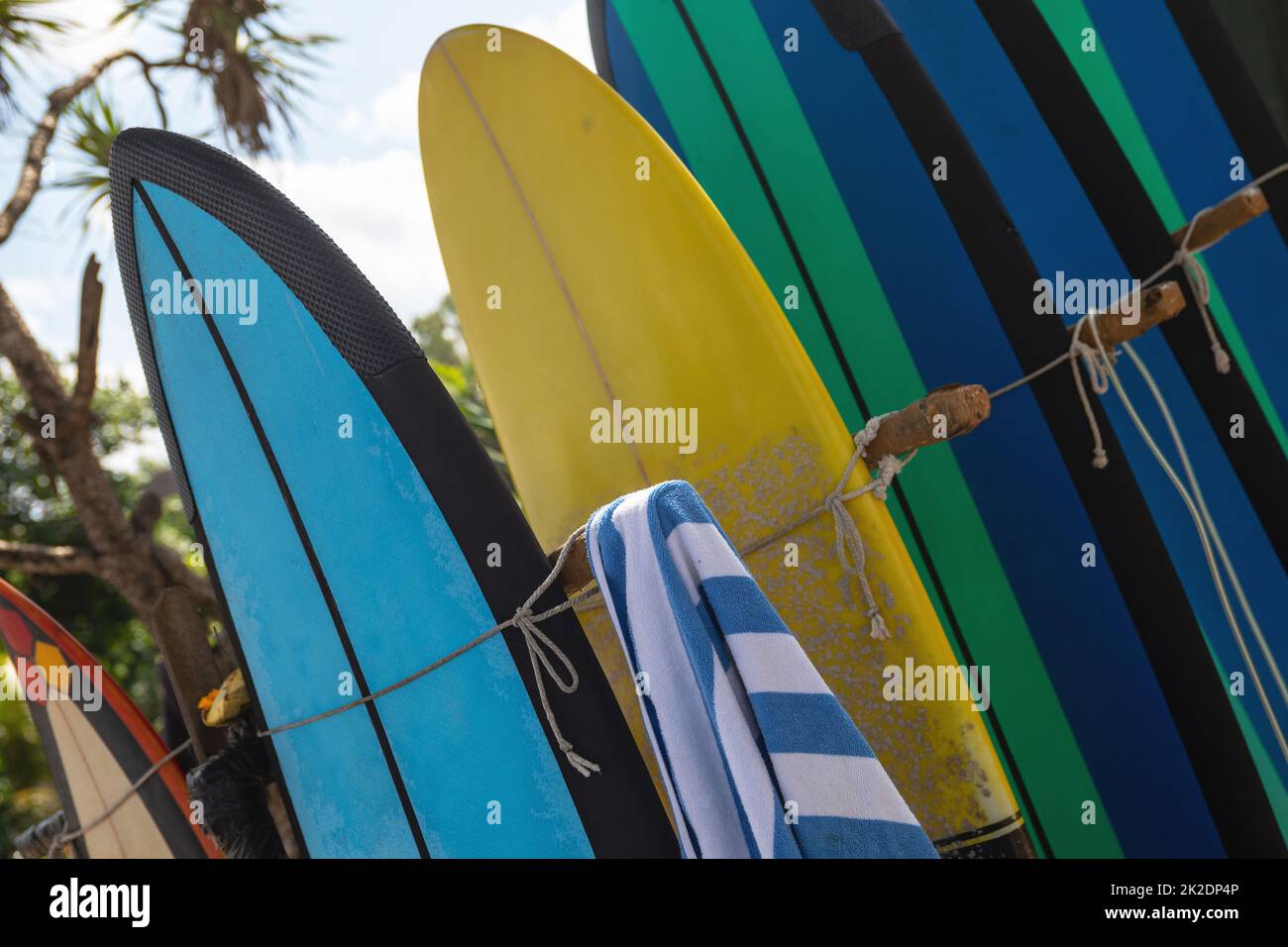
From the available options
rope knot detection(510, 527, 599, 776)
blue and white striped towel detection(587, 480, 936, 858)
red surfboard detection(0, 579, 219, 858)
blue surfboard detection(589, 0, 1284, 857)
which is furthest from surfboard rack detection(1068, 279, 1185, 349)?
red surfboard detection(0, 579, 219, 858)

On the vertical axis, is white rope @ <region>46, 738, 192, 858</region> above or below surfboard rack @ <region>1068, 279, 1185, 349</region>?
below

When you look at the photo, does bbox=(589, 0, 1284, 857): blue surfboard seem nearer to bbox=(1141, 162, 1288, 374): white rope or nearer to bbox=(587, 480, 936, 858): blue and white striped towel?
bbox=(1141, 162, 1288, 374): white rope

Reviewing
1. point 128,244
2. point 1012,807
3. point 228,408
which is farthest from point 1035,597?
point 128,244

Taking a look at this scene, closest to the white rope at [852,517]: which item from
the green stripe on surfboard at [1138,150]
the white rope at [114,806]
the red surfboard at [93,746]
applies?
the green stripe on surfboard at [1138,150]

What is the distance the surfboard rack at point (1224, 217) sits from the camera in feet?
5.76

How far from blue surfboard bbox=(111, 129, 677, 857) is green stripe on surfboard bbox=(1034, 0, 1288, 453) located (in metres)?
1.69

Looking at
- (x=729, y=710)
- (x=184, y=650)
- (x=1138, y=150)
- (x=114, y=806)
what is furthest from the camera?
(x=114, y=806)

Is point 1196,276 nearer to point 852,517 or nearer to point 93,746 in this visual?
point 852,517

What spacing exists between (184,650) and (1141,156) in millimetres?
2395

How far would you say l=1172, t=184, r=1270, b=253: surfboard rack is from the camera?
5.76 ft

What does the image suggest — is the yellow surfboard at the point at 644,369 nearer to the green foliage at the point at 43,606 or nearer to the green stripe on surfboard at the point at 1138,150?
the green stripe on surfboard at the point at 1138,150

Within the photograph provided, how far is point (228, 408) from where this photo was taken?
6.22 ft

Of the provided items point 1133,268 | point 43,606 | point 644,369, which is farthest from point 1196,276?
point 43,606

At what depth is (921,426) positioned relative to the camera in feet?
4.79
